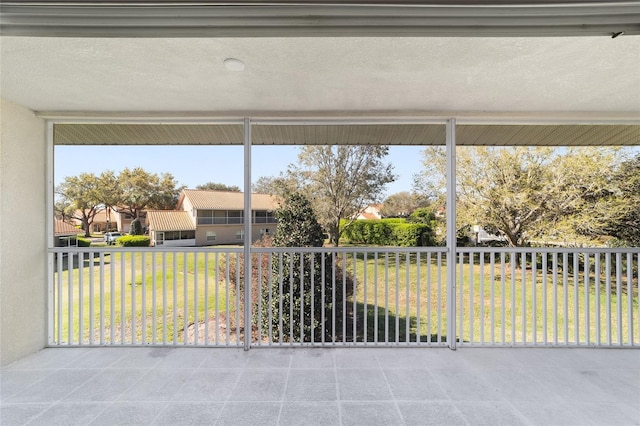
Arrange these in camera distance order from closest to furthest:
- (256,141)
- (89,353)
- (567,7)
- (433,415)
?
(567,7) < (433,415) < (89,353) < (256,141)

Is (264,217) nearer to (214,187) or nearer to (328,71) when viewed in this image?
(214,187)

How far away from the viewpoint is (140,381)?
207 cm

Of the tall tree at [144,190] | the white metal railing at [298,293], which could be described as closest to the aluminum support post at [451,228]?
the white metal railing at [298,293]

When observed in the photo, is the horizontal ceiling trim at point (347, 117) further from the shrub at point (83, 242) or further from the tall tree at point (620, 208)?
the tall tree at point (620, 208)

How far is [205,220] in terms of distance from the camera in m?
2.88

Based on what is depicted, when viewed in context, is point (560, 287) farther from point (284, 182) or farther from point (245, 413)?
point (245, 413)

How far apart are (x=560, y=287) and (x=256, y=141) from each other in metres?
5.02

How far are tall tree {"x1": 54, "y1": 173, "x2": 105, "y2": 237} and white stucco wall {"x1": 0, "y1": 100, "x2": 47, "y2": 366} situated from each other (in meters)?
0.16

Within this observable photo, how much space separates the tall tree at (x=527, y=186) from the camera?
4316mm

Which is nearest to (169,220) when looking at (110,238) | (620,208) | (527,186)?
(110,238)

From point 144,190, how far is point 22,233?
1018mm

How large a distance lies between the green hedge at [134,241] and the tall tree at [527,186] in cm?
413

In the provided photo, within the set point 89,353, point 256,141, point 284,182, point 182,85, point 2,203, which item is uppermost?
point 182,85

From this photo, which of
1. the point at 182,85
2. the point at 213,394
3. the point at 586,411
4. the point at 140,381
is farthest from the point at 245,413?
the point at 182,85
